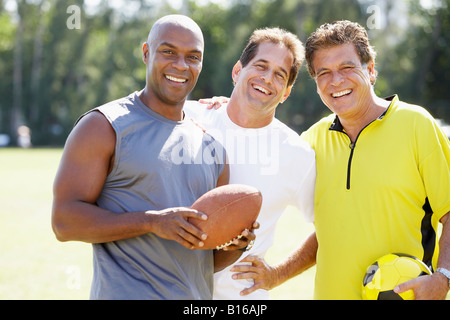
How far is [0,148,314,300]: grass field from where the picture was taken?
5.82 meters

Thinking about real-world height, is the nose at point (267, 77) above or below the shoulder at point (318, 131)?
above

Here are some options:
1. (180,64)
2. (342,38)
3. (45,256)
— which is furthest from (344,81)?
(45,256)

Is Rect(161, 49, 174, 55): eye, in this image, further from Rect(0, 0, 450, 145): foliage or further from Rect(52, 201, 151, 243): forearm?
Rect(0, 0, 450, 145): foliage

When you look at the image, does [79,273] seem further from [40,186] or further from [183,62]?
[40,186]

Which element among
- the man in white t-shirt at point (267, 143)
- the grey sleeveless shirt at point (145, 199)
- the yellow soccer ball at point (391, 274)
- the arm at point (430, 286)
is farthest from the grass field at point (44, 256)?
the grey sleeveless shirt at point (145, 199)

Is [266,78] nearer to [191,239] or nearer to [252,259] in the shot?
[252,259]

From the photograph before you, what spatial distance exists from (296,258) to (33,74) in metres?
37.3

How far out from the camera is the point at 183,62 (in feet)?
8.98

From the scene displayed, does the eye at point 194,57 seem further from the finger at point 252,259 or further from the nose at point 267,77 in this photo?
the finger at point 252,259

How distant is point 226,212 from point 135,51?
119 feet

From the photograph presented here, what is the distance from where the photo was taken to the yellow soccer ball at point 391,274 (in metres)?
2.85

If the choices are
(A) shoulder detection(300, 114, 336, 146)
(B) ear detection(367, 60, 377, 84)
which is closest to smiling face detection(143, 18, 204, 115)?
(A) shoulder detection(300, 114, 336, 146)

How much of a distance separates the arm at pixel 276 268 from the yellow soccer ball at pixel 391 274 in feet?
1.98
